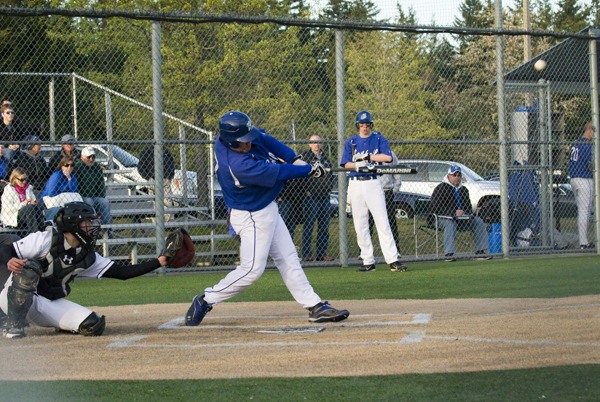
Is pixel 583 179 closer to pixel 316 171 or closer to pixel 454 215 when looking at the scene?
pixel 454 215

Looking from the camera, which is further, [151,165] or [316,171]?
[151,165]

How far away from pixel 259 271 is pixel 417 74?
8.39m

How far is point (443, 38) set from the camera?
48.7 ft

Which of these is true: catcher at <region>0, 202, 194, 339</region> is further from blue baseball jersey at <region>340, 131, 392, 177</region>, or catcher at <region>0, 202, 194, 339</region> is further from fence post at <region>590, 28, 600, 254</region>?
fence post at <region>590, 28, 600, 254</region>

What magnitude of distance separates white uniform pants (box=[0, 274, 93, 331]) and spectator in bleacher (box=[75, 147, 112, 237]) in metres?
5.19

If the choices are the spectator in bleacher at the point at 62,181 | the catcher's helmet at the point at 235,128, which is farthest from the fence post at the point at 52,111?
the catcher's helmet at the point at 235,128

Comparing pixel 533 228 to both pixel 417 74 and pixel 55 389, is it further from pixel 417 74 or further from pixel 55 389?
pixel 55 389

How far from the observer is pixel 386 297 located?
9.85m

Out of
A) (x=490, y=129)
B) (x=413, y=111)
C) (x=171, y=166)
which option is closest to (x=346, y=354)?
(x=171, y=166)

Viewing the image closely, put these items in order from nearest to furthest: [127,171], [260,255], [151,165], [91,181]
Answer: [260,255]
[91,181]
[151,165]
[127,171]

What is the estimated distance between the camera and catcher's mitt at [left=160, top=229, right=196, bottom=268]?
7.31 metres

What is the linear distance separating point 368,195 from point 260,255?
4747mm

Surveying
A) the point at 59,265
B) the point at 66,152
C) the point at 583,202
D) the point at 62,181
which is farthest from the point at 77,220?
the point at 583,202

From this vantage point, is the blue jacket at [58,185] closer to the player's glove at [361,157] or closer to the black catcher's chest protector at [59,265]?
the player's glove at [361,157]
